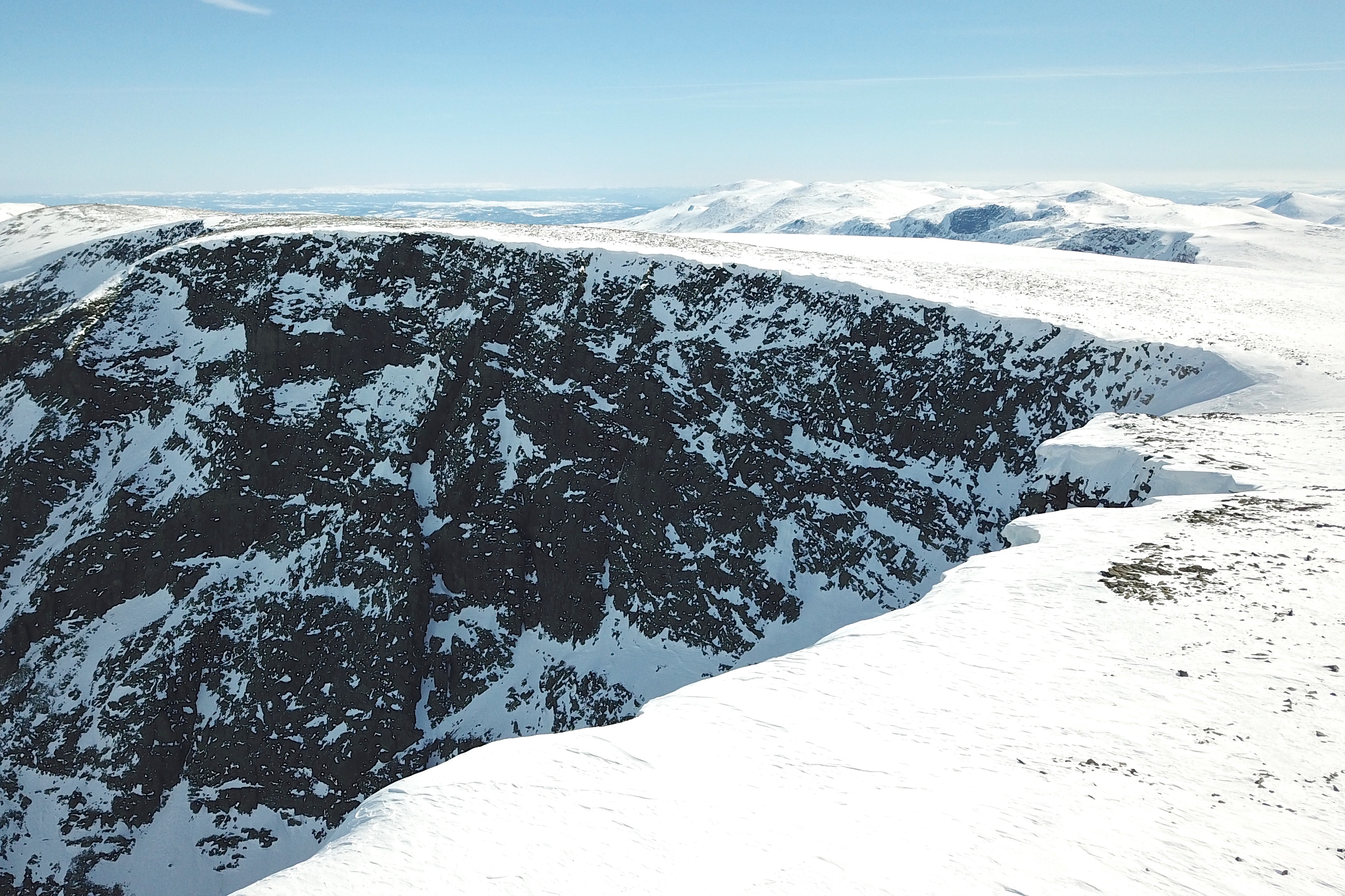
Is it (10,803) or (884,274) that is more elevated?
(884,274)

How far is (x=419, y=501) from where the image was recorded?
36.7 meters

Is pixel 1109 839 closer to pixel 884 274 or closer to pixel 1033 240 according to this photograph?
pixel 884 274

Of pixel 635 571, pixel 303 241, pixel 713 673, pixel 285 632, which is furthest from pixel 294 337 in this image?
pixel 713 673

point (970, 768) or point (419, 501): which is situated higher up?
point (970, 768)

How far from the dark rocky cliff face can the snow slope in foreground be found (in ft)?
68.9

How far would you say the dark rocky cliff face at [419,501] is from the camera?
100 ft

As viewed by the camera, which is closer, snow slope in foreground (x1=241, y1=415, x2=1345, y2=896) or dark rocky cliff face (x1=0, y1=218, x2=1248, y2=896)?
snow slope in foreground (x1=241, y1=415, x2=1345, y2=896)

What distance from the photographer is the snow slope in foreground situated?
658 centimetres

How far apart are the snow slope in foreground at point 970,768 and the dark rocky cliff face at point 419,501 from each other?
68.9 feet

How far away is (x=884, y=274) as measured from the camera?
46.6 metres

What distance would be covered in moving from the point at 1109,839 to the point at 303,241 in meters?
50.5

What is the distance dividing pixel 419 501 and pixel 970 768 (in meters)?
33.6

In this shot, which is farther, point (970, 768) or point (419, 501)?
point (419, 501)

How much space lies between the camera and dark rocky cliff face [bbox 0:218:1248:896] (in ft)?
100
